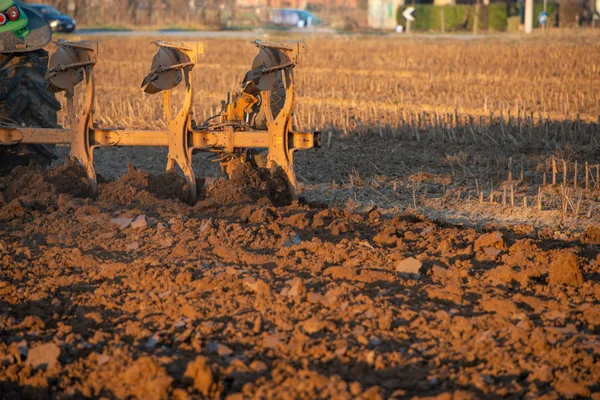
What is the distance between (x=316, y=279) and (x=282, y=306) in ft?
1.63

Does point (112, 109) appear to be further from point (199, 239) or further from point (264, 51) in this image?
point (199, 239)

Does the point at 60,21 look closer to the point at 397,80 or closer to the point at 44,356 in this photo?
the point at 397,80

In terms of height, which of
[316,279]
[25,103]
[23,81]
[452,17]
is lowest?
[316,279]

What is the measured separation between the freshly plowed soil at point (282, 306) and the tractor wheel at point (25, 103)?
165 cm

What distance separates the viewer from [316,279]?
17.3ft

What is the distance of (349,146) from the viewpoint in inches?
430

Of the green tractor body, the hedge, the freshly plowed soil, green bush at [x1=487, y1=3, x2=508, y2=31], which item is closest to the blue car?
the hedge

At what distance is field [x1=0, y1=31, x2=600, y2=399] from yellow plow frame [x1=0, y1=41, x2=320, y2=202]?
0.22 metres

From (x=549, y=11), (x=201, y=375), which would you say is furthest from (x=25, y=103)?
(x=549, y=11)

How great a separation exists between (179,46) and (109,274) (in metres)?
2.57

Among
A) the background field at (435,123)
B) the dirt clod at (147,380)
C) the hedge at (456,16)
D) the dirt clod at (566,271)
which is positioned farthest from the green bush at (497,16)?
the dirt clod at (147,380)

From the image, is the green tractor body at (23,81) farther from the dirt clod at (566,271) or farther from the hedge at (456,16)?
the hedge at (456,16)

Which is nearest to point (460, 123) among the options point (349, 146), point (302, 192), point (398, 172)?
point (349, 146)

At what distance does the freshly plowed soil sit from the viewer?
4.09 m
